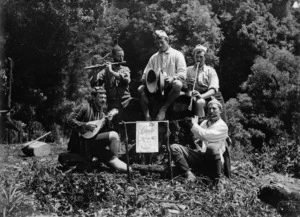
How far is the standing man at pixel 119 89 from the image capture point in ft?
30.7

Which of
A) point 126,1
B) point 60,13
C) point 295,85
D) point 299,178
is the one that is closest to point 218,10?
point 126,1

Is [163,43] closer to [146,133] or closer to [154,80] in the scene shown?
[154,80]

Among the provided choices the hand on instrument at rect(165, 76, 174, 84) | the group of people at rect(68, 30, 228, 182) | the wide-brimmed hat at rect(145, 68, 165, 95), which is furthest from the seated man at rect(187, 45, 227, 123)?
the wide-brimmed hat at rect(145, 68, 165, 95)

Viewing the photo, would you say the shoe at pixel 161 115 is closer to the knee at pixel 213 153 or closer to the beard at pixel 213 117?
the beard at pixel 213 117

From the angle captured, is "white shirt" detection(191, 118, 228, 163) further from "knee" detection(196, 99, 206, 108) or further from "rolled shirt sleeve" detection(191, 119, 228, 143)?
"knee" detection(196, 99, 206, 108)

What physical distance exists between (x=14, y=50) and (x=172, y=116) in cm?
775

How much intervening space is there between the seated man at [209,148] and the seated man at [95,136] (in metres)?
0.92

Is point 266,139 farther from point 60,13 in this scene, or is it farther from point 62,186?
point 62,186

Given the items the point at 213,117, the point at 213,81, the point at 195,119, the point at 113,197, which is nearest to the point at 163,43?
the point at 213,81

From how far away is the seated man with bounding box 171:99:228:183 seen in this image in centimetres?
804

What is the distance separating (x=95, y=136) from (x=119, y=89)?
4.95ft

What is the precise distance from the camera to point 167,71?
938cm

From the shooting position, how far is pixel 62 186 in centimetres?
709

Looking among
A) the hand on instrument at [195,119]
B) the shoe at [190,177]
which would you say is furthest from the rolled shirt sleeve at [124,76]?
the shoe at [190,177]
